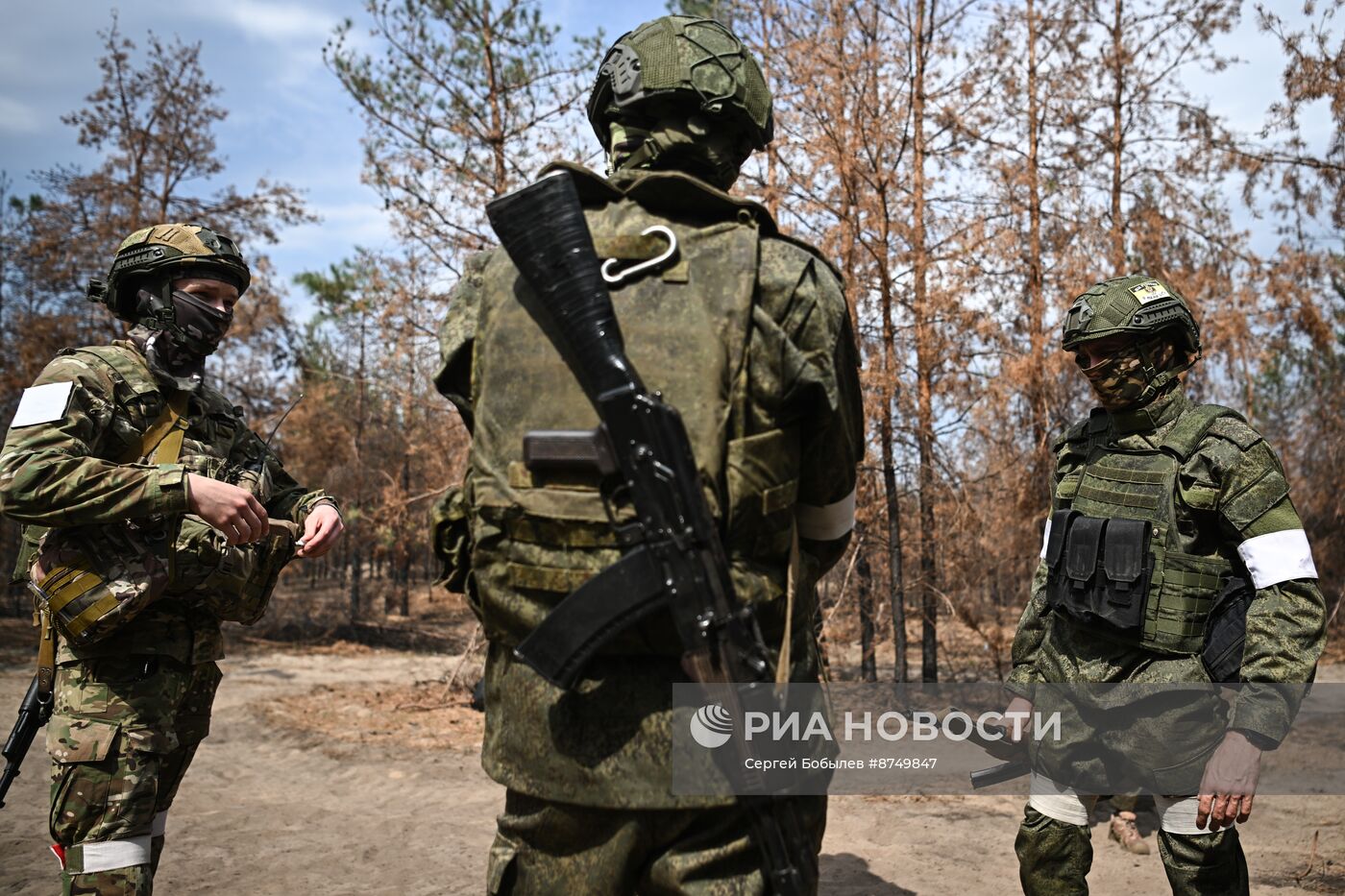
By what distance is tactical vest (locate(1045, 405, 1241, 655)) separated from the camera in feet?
9.93

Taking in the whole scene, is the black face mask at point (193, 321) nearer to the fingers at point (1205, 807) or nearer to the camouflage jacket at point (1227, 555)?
the camouflage jacket at point (1227, 555)

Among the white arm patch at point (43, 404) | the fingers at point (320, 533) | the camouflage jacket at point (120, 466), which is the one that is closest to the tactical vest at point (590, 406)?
the camouflage jacket at point (120, 466)

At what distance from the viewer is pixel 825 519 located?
215cm

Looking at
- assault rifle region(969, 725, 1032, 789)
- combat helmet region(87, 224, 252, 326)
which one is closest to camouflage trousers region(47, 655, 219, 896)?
combat helmet region(87, 224, 252, 326)

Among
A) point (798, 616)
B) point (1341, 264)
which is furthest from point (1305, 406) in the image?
point (798, 616)

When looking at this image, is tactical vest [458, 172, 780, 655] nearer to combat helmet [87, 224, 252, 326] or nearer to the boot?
combat helmet [87, 224, 252, 326]

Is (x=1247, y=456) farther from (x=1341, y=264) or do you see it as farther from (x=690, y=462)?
(x=1341, y=264)

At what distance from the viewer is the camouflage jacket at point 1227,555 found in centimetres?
280

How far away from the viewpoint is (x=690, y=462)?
1.82 m

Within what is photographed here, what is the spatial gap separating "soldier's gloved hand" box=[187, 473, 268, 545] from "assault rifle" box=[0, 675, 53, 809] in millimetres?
1038

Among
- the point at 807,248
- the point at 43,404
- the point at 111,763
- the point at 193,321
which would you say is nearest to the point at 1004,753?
the point at 807,248

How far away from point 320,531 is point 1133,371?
273cm

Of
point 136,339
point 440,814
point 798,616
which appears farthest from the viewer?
point 440,814

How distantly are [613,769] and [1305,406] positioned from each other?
13.6m
